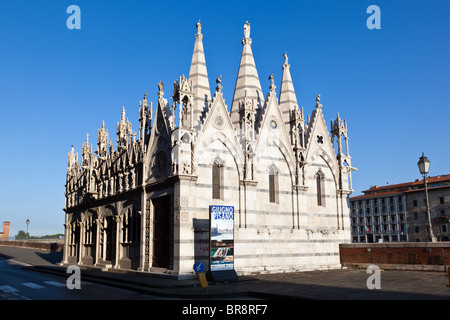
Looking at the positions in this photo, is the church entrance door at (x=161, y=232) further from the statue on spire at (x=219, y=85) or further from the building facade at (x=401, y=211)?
the building facade at (x=401, y=211)

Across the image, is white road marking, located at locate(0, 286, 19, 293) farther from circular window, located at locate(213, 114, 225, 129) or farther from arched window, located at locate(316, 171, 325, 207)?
arched window, located at locate(316, 171, 325, 207)

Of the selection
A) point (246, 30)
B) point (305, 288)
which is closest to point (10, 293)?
point (305, 288)

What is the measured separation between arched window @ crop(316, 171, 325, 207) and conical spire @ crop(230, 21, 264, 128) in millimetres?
6616

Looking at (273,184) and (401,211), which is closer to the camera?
(273,184)

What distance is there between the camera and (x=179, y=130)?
76.7ft

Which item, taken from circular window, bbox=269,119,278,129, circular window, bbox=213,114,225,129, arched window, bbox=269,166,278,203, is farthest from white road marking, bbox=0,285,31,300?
circular window, bbox=269,119,278,129

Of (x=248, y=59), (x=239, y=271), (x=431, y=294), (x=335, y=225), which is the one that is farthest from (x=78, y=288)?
(x=248, y=59)

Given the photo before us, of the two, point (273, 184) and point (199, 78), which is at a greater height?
point (199, 78)

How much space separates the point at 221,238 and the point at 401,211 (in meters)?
86.8

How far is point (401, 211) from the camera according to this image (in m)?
96.1

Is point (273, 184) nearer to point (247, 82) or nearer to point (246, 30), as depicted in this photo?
point (247, 82)

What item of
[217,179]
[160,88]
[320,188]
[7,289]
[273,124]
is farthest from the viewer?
[320,188]

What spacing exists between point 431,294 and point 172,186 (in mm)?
14255

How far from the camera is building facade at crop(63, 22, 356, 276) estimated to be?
23547mm
